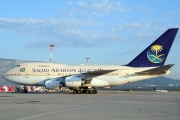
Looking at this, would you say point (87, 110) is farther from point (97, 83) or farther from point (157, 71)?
point (97, 83)

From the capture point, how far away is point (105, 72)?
38844 mm

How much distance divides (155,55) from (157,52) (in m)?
0.50

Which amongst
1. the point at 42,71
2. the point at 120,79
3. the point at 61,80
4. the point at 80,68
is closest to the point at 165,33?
the point at 120,79

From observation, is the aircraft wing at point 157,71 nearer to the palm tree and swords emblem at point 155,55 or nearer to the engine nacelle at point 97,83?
the palm tree and swords emblem at point 155,55

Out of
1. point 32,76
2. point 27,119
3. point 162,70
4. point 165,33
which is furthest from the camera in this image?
point 32,76

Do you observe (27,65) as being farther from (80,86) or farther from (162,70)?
(162,70)

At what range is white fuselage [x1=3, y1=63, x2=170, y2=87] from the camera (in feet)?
131

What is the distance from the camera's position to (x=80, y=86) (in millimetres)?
39281


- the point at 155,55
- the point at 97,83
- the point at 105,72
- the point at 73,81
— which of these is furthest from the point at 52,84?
the point at 155,55

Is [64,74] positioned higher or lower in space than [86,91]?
higher

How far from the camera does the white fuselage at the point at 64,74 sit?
39875 millimetres

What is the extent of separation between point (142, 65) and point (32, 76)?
16211mm

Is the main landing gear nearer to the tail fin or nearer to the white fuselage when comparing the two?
the white fuselage

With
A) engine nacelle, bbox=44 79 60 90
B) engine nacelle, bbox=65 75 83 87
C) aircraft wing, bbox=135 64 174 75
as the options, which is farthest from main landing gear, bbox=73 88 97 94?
aircraft wing, bbox=135 64 174 75
